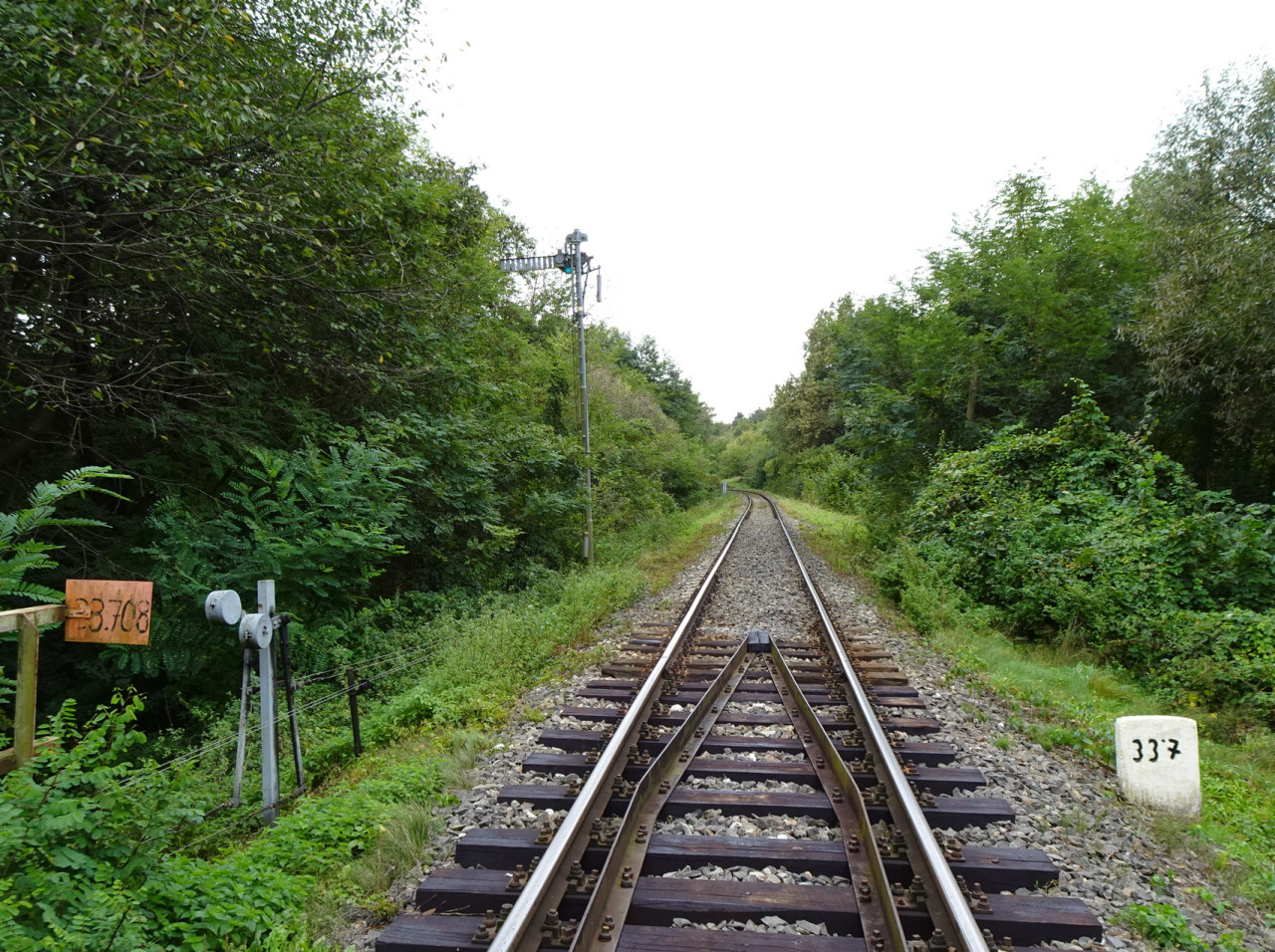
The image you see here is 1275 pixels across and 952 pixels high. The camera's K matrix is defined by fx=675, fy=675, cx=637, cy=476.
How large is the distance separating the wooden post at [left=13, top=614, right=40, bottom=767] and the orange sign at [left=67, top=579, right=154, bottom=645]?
283mm

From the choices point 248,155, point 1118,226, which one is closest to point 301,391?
point 248,155

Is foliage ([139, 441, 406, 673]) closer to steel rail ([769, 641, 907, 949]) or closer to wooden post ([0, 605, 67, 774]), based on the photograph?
wooden post ([0, 605, 67, 774])

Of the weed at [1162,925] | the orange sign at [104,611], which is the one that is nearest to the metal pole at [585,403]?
the orange sign at [104,611]

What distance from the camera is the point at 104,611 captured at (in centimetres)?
340

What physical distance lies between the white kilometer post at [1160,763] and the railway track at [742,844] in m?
0.99

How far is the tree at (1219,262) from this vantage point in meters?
11.4

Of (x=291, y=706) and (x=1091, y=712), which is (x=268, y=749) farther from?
(x=1091, y=712)

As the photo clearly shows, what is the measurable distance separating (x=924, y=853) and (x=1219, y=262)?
13.4m

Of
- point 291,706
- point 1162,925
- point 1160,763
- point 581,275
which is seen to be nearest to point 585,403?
point 581,275

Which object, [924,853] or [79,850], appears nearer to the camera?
[79,850]

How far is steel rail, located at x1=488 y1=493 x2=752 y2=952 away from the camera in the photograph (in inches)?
101

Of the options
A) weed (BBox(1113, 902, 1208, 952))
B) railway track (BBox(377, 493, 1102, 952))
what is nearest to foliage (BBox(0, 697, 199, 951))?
railway track (BBox(377, 493, 1102, 952))

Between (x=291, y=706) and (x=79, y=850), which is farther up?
(x=291, y=706)

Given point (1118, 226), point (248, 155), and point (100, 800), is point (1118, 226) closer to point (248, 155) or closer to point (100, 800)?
point (248, 155)
